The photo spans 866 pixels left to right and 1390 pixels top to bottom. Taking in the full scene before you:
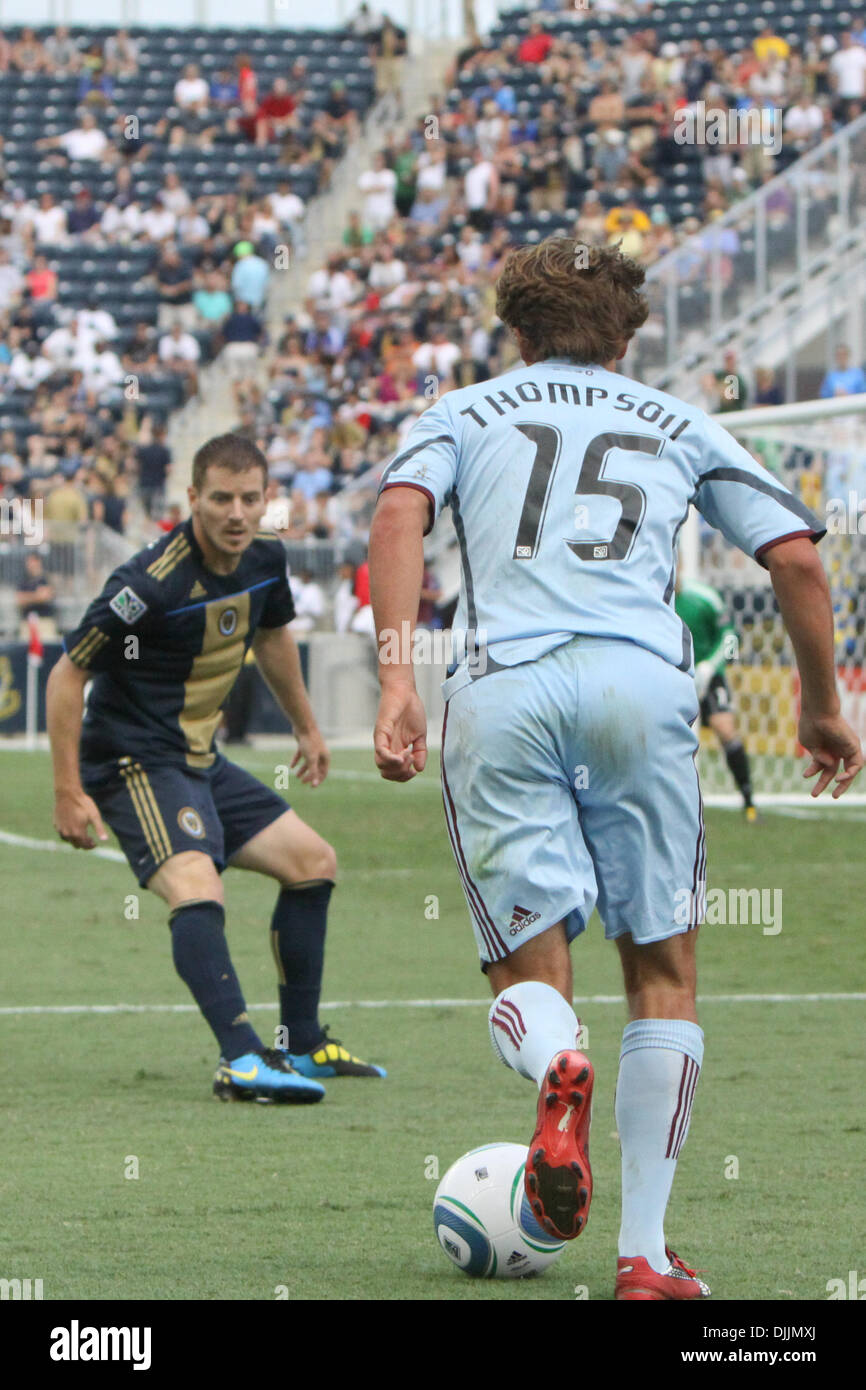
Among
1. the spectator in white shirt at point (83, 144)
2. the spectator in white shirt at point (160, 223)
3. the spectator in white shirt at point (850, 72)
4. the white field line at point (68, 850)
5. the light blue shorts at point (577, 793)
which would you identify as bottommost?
the white field line at point (68, 850)

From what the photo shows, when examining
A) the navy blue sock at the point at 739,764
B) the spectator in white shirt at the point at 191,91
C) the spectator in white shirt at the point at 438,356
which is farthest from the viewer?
the spectator in white shirt at the point at 191,91

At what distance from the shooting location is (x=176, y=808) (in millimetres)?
6352

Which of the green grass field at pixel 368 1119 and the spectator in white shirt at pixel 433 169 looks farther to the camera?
the spectator in white shirt at pixel 433 169

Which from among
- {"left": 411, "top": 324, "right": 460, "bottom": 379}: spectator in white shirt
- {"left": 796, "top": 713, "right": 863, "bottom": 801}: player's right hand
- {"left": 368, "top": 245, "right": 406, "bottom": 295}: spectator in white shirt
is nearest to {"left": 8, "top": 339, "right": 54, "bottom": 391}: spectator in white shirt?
{"left": 368, "top": 245, "right": 406, "bottom": 295}: spectator in white shirt

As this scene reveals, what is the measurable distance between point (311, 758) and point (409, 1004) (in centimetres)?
149

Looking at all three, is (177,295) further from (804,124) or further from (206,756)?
(206,756)

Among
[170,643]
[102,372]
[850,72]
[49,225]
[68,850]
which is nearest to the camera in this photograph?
[170,643]

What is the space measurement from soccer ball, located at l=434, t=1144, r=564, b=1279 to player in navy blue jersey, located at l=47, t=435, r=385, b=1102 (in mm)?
1885


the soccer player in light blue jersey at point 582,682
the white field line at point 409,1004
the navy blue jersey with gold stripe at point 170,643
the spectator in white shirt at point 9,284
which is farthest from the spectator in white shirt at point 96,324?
the soccer player in light blue jersey at point 582,682

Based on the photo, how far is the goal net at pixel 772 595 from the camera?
1537 cm

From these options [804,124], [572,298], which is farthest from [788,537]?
[804,124]

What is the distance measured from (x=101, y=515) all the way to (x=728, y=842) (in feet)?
43.7

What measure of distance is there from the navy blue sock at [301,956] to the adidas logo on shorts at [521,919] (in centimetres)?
267

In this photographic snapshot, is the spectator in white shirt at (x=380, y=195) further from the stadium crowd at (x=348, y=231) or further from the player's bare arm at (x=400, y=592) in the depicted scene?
the player's bare arm at (x=400, y=592)
